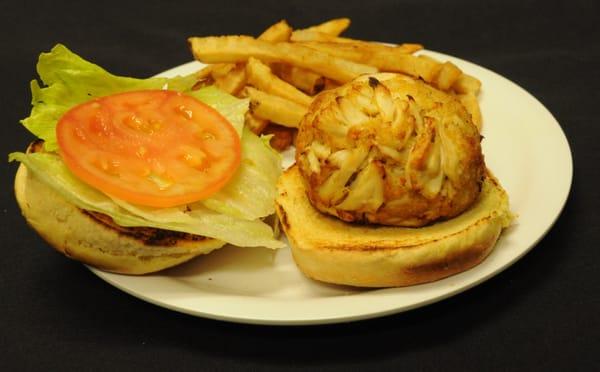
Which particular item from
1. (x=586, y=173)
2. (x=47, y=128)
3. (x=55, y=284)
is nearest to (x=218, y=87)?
(x=47, y=128)

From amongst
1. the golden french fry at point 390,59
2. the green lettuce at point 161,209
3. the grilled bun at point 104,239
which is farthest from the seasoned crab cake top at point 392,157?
the golden french fry at point 390,59

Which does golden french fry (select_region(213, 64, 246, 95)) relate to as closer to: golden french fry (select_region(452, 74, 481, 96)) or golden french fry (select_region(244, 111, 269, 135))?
golden french fry (select_region(244, 111, 269, 135))

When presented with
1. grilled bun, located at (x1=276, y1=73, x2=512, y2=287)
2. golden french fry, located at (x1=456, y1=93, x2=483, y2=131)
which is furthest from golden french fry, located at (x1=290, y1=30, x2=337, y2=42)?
grilled bun, located at (x1=276, y1=73, x2=512, y2=287)

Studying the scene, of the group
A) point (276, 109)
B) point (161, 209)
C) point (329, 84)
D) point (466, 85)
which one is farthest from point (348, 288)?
point (466, 85)

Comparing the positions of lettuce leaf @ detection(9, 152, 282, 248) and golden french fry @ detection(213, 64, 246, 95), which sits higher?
golden french fry @ detection(213, 64, 246, 95)

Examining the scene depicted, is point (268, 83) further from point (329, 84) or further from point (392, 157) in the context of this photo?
point (392, 157)

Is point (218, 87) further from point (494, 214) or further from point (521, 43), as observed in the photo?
point (521, 43)

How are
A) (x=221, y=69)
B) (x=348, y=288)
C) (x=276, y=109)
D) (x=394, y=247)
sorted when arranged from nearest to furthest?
1. (x=394, y=247)
2. (x=348, y=288)
3. (x=276, y=109)
4. (x=221, y=69)
